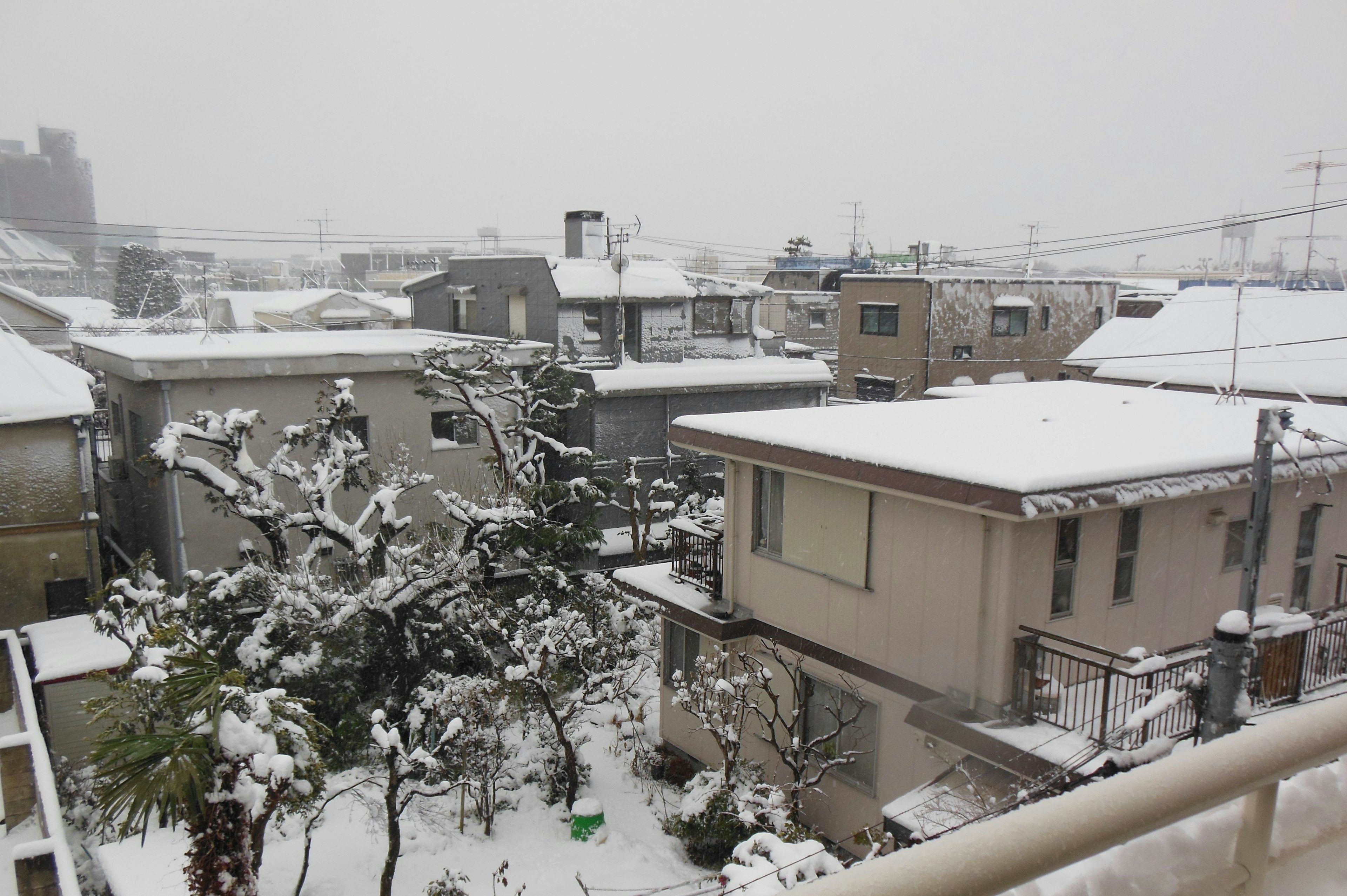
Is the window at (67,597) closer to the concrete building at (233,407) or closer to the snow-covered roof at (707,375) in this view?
the concrete building at (233,407)

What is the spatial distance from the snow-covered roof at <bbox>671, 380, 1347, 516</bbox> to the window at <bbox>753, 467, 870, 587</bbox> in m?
0.48

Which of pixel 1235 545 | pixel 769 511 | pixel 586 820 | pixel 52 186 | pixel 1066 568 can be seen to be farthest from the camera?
pixel 52 186

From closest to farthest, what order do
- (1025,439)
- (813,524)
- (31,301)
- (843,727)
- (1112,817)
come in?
(1112,817) < (843,727) < (1025,439) < (813,524) < (31,301)

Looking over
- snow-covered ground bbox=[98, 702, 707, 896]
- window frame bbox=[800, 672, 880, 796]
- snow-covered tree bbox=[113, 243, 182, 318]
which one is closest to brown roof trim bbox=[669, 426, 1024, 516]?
window frame bbox=[800, 672, 880, 796]

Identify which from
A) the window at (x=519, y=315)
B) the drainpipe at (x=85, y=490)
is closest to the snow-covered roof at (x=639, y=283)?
the window at (x=519, y=315)

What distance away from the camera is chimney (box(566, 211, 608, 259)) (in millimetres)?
25719

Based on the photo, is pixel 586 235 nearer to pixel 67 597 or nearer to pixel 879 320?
pixel 879 320

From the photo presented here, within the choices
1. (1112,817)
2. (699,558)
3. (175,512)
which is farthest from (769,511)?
(175,512)

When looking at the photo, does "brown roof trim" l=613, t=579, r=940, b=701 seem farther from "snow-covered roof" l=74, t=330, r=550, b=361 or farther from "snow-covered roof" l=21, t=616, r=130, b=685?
"snow-covered roof" l=74, t=330, r=550, b=361

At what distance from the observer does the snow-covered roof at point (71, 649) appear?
11742 mm

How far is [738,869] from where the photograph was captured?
6.12 m

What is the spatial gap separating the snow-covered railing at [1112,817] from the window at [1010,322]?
97.0ft

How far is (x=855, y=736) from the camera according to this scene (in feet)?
30.7

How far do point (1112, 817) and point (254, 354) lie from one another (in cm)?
1711
